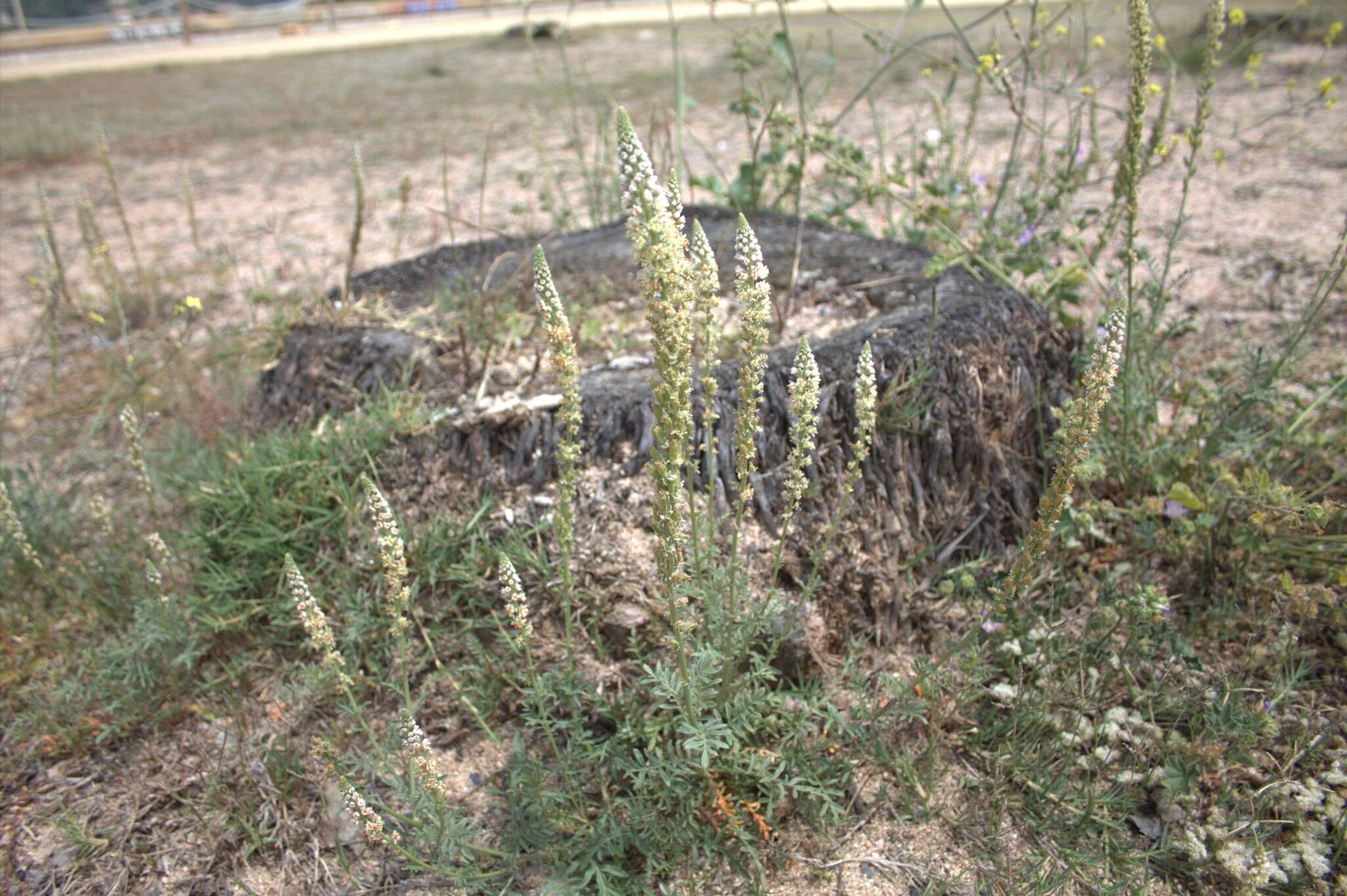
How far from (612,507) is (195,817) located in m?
1.30

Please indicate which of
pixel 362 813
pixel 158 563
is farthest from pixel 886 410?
pixel 158 563

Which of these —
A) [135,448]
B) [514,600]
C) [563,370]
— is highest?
[563,370]

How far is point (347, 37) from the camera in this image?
1905 cm

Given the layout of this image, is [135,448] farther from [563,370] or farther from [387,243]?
[387,243]

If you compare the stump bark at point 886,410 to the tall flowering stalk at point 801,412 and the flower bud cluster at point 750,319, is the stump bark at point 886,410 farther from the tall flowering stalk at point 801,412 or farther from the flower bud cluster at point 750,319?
the flower bud cluster at point 750,319

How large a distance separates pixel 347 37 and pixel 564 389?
2072 centimetres

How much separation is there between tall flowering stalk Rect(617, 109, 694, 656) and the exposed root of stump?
2.49 ft

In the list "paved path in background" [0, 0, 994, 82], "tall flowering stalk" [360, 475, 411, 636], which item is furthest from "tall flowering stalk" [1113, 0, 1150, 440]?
"paved path in background" [0, 0, 994, 82]

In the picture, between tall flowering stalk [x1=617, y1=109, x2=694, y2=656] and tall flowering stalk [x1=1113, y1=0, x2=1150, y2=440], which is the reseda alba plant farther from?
tall flowering stalk [x1=1113, y1=0, x2=1150, y2=440]

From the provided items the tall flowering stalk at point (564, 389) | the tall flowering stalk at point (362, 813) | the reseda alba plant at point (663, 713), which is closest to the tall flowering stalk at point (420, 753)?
the reseda alba plant at point (663, 713)

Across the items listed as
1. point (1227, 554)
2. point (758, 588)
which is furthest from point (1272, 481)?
point (758, 588)

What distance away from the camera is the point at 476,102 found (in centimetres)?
1004

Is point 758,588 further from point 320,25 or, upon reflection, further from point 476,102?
point 320,25

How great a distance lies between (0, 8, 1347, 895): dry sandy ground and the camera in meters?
2.01
